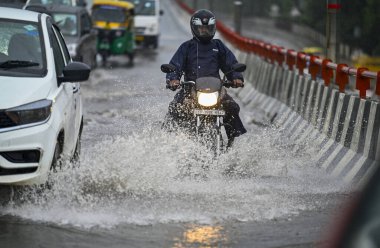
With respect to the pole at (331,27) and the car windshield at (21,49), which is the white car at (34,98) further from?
the pole at (331,27)

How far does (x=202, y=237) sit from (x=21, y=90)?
197 centimetres

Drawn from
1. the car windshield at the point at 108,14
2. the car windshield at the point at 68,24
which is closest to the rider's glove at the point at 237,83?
the car windshield at the point at 68,24

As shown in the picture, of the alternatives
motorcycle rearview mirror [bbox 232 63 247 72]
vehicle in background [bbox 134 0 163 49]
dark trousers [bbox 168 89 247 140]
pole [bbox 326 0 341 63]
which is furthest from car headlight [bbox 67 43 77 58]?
vehicle in background [bbox 134 0 163 49]

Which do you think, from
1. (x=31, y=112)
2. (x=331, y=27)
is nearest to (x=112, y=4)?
(x=331, y=27)

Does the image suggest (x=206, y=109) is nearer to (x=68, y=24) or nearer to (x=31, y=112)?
(x=31, y=112)

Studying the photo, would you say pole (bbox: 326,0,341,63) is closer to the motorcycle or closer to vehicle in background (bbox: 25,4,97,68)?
the motorcycle

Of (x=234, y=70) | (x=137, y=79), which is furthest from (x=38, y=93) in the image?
(x=137, y=79)

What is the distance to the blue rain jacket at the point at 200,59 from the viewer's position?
10.1 m

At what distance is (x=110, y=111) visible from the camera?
18.1m

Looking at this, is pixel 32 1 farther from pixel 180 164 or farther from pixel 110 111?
pixel 180 164

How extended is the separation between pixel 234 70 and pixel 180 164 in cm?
107

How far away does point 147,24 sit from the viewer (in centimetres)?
4566

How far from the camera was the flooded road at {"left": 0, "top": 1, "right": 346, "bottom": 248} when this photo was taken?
6.83 m

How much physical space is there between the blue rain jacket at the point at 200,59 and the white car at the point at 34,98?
3.83ft
